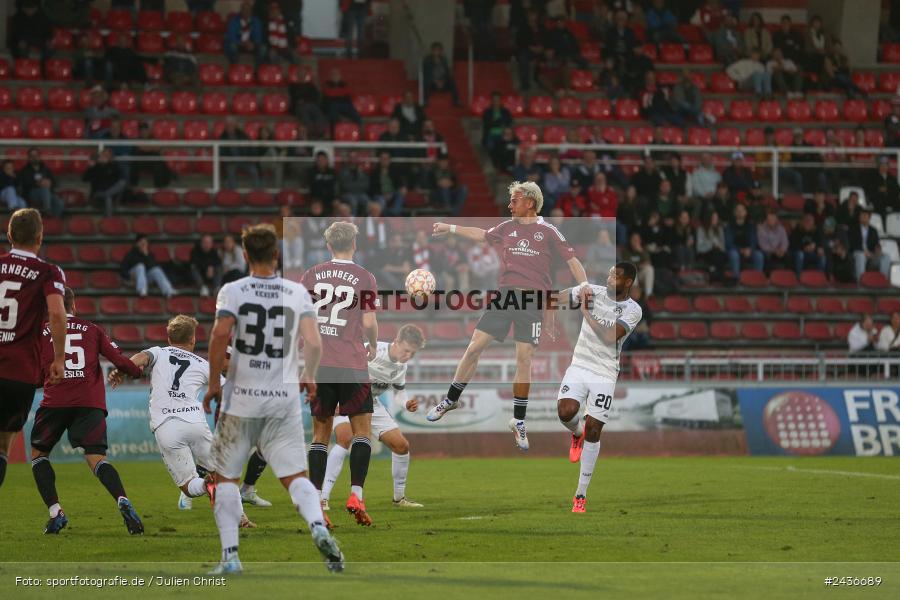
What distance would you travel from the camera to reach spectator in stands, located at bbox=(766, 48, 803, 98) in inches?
1388

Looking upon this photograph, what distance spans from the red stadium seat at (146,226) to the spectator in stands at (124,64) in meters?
4.68

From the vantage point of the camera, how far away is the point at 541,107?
33281 millimetres

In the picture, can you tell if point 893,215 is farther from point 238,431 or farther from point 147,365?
point 238,431

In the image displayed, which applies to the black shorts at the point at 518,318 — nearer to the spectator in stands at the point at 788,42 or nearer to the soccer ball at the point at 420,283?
the soccer ball at the point at 420,283

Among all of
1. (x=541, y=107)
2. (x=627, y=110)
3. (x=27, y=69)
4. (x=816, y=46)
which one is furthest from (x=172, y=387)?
(x=816, y=46)

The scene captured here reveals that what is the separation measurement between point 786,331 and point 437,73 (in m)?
10.8

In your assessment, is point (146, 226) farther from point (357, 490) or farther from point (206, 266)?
point (357, 490)

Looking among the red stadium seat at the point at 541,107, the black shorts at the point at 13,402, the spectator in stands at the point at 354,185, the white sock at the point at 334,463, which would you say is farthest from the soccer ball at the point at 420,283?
the red stadium seat at the point at 541,107

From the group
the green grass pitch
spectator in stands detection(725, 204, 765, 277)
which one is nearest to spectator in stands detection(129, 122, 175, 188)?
the green grass pitch

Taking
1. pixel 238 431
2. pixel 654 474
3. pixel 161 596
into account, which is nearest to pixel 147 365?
pixel 238 431

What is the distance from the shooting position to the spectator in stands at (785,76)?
35.2 meters

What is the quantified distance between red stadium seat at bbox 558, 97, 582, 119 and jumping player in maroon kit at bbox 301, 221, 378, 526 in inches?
856

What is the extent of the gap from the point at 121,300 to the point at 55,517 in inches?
566

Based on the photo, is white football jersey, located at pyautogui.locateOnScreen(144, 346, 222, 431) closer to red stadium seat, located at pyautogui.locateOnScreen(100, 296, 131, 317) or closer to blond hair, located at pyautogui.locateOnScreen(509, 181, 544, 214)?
blond hair, located at pyautogui.locateOnScreen(509, 181, 544, 214)
